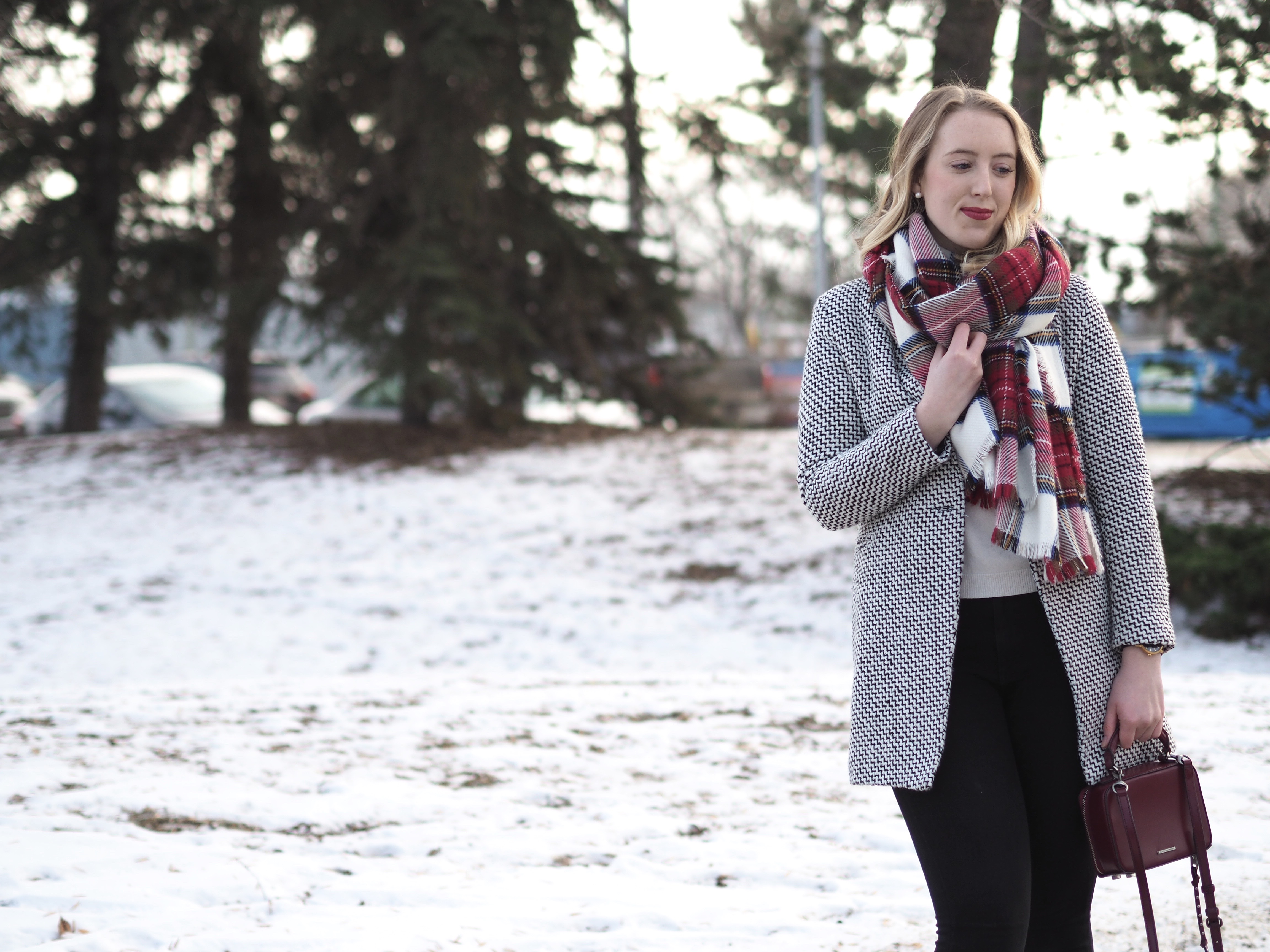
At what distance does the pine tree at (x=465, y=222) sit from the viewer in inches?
450

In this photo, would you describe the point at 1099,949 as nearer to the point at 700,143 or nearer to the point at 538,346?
the point at 538,346

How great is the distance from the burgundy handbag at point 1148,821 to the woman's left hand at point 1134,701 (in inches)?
1.4

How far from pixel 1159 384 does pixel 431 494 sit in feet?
19.7

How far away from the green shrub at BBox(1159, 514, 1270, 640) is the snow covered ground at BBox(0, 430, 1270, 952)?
0.20 m

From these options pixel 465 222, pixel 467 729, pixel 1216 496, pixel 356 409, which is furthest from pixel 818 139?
pixel 467 729

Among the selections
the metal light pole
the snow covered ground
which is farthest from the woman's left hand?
the metal light pole

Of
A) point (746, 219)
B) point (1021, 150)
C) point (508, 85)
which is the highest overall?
point (746, 219)

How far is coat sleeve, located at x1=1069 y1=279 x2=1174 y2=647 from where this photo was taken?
7.11 ft

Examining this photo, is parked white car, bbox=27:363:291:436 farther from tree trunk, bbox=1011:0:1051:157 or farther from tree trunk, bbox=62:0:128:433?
tree trunk, bbox=1011:0:1051:157

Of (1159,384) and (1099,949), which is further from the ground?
(1159,384)

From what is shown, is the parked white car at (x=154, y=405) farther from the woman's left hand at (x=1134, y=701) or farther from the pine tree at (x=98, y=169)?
the woman's left hand at (x=1134, y=701)

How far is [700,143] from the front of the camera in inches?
546

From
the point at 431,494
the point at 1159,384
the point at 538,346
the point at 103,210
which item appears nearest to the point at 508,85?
the point at 538,346

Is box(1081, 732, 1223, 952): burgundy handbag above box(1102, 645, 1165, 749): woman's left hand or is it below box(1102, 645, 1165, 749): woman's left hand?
below
